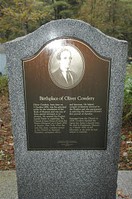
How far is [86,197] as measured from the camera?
9.28ft

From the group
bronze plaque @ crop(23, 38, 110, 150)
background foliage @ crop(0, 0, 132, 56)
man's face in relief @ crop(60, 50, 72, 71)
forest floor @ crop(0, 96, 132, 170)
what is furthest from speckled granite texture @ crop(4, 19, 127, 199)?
background foliage @ crop(0, 0, 132, 56)

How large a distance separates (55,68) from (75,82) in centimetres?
25

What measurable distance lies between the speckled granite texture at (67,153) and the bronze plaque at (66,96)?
0.07 metres

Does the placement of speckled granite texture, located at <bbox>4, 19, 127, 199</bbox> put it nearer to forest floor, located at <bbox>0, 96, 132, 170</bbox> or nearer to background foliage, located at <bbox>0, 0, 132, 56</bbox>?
forest floor, located at <bbox>0, 96, 132, 170</bbox>

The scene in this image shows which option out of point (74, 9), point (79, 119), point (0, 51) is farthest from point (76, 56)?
point (74, 9)

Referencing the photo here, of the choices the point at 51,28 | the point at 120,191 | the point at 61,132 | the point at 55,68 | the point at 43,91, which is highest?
the point at 51,28

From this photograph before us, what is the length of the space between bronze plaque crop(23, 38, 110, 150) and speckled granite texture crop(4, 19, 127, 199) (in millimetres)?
67

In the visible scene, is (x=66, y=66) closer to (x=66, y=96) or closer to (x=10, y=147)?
(x=66, y=96)

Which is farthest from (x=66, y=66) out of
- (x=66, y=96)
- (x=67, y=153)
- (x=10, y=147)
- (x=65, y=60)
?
(x=10, y=147)

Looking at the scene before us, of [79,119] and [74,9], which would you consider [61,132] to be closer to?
[79,119]

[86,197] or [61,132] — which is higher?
[61,132]

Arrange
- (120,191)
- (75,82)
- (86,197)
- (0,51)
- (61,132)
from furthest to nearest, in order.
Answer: (0,51)
(120,191)
(86,197)
(61,132)
(75,82)

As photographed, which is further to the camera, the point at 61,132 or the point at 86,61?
the point at 61,132

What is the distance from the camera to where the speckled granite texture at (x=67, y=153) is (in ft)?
7.58
